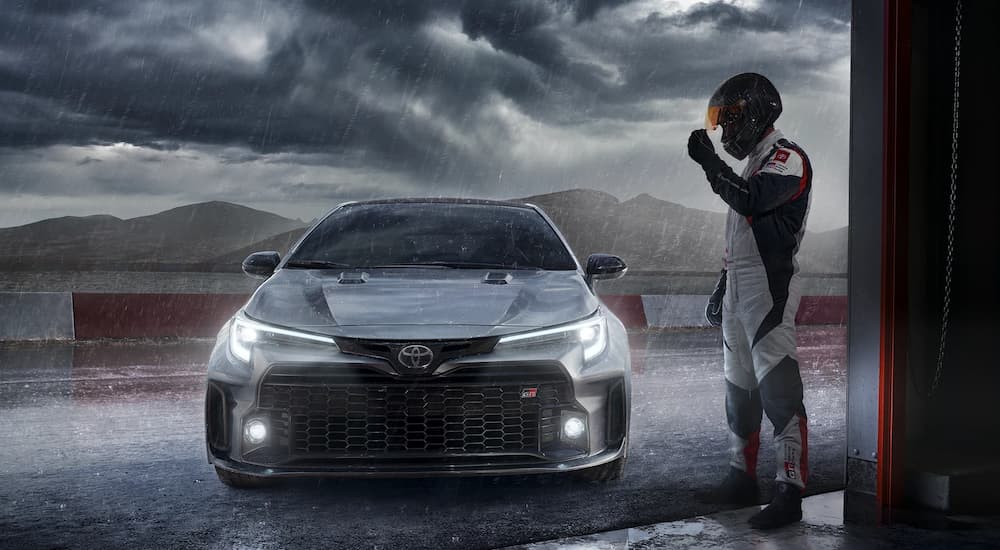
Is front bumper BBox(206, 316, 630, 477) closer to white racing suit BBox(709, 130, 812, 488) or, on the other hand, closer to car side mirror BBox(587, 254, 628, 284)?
white racing suit BBox(709, 130, 812, 488)

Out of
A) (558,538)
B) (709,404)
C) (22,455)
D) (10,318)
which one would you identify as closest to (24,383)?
(22,455)

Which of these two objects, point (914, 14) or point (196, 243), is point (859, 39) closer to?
point (914, 14)

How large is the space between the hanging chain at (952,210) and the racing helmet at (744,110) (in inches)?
32.3

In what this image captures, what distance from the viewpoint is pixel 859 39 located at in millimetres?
4547

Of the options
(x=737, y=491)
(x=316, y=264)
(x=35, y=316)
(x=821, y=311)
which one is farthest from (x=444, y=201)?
(x=821, y=311)

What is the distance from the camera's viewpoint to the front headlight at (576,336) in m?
4.30

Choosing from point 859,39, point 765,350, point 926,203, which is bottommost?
point 765,350

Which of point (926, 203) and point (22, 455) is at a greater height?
point (926, 203)

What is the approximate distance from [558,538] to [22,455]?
357 cm

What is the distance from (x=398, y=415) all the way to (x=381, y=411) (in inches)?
3.0

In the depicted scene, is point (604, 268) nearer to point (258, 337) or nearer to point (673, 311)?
point (258, 337)

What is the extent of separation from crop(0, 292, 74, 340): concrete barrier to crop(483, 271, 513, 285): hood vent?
9.88 m

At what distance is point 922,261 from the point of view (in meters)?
4.49

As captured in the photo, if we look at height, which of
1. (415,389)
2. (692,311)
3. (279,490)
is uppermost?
(415,389)
